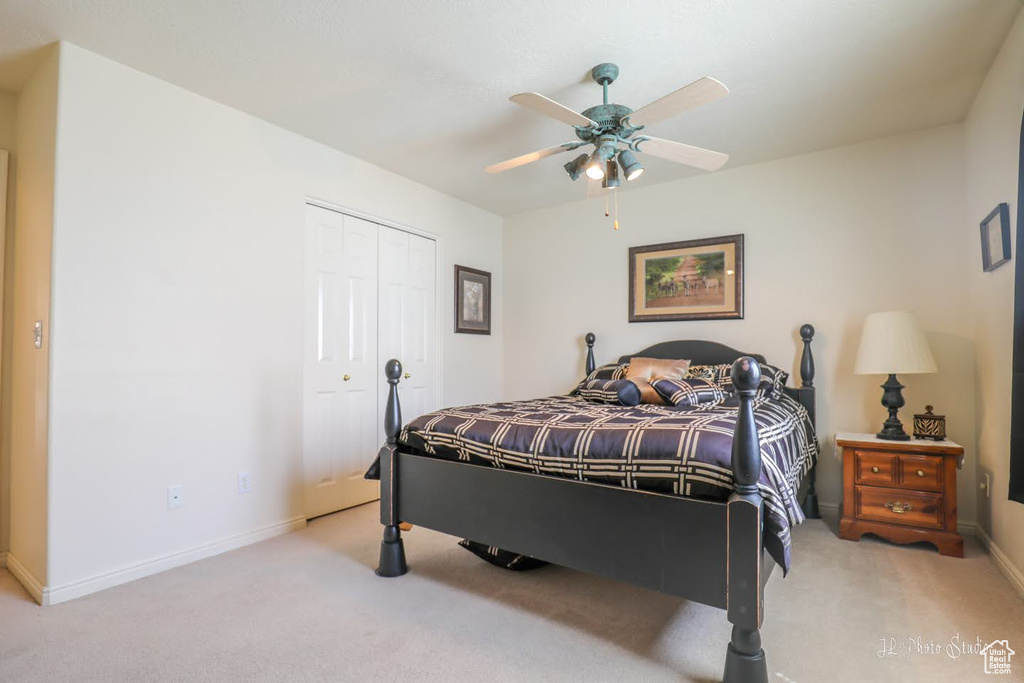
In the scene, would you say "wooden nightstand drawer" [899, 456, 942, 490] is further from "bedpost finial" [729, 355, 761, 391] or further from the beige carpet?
"bedpost finial" [729, 355, 761, 391]

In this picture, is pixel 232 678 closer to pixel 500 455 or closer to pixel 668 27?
pixel 500 455

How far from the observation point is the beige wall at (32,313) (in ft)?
7.64

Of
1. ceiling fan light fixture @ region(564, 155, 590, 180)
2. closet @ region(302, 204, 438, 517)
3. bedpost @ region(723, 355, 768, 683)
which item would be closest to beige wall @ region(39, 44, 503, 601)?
closet @ region(302, 204, 438, 517)

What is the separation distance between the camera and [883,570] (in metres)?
2.50

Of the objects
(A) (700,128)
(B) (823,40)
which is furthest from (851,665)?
(A) (700,128)

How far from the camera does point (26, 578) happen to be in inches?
95.0

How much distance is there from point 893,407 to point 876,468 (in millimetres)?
388

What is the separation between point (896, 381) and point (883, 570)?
108 centimetres

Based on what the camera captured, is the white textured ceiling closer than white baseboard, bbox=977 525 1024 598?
Yes

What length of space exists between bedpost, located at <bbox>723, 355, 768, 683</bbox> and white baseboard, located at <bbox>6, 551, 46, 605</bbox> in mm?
2710

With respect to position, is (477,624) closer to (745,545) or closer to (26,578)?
(745,545)

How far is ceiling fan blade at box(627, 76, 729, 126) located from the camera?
2023 millimetres

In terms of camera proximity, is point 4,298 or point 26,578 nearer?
point 26,578

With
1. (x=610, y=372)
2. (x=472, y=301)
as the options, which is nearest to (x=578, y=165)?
(x=610, y=372)
